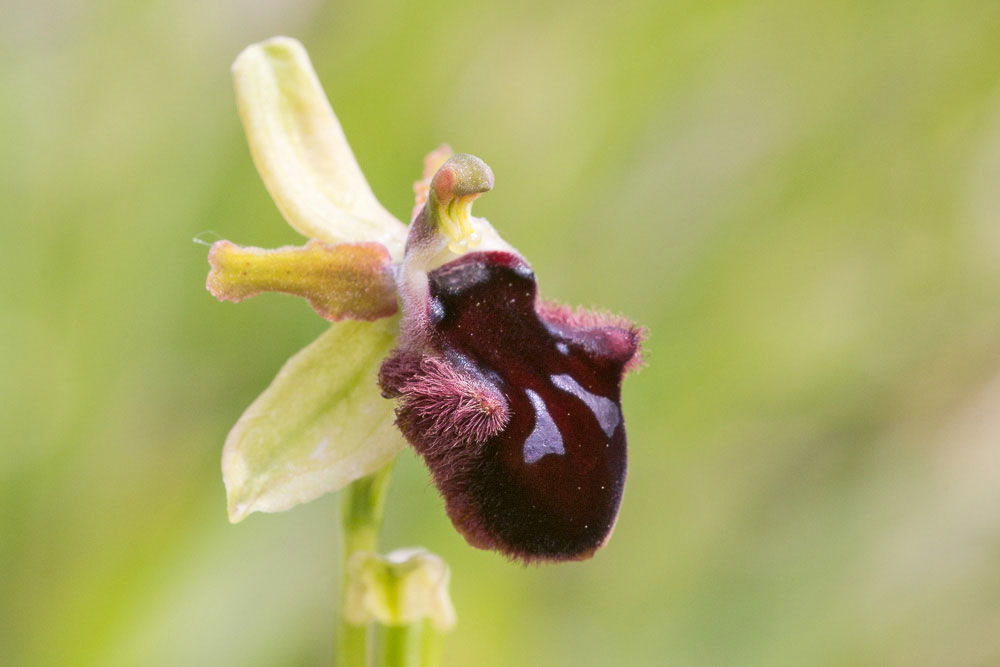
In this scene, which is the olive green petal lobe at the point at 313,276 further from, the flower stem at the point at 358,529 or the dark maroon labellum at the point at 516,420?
the flower stem at the point at 358,529

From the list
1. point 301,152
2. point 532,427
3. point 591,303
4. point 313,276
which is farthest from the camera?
point 591,303

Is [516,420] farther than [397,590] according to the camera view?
No

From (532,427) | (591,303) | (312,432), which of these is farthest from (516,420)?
(591,303)

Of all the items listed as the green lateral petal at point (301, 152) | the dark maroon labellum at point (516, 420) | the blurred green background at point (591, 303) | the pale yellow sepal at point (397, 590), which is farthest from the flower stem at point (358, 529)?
the blurred green background at point (591, 303)

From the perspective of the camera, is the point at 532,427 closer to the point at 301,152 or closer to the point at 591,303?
the point at 301,152

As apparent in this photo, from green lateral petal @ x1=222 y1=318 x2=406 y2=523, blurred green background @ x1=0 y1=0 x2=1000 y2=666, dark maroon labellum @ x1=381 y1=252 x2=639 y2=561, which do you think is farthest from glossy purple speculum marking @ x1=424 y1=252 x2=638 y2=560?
blurred green background @ x1=0 y1=0 x2=1000 y2=666

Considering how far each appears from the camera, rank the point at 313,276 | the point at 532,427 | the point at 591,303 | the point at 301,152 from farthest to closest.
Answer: the point at 591,303
the point at 301,152
the point at 313,276
the point at 532,427

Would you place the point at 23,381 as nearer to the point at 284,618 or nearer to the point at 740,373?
the point at 284,618
